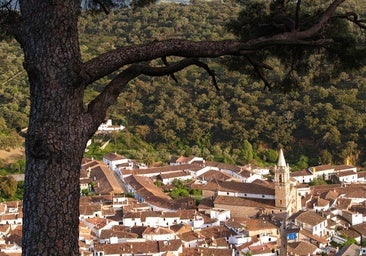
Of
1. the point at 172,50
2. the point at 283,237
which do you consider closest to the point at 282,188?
the point at 283,237

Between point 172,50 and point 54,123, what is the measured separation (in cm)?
67

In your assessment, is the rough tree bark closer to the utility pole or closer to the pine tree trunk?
the pine tree trunk

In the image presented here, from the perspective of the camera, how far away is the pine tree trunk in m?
2.23

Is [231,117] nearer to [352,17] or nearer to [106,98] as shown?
[352,17]

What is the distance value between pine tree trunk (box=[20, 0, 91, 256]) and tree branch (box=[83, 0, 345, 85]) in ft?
0.42

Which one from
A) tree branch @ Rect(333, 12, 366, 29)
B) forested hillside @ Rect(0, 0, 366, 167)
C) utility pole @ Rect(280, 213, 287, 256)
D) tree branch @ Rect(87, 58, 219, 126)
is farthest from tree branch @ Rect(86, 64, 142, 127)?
forested hillside @ Rect(0, 0, 366, 167)

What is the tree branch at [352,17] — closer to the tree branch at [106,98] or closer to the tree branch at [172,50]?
the tree branch at [172,50]

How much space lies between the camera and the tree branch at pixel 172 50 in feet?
8.07

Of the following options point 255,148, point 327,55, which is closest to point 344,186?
point 255,148

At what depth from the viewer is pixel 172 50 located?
8.58ft

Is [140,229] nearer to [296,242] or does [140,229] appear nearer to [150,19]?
[296,242]

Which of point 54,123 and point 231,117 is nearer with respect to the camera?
point 54,123

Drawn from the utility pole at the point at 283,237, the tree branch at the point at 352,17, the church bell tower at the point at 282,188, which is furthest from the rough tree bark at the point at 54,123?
the church bell tower at the point at 282,188

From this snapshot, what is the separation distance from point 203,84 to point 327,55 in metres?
30.6
